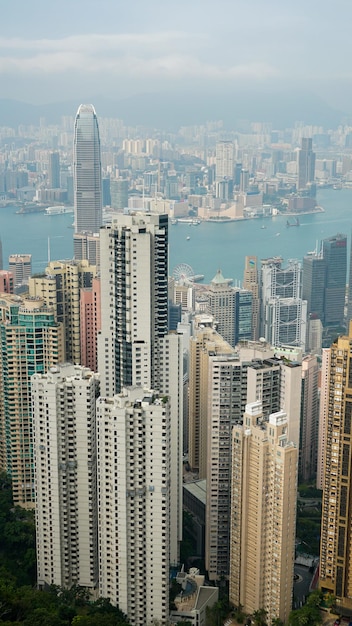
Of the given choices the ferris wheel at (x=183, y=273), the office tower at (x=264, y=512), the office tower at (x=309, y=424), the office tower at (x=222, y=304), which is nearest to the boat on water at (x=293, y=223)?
the ferris wheel at (x=183, y=273)

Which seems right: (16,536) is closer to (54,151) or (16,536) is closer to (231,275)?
(231,275)

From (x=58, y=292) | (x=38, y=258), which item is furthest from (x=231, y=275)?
(x=58, y=292)

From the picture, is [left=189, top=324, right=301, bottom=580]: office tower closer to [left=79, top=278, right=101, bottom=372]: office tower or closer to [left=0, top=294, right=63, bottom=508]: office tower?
[left=0, top=294, right=63, bottom=508]: office tower

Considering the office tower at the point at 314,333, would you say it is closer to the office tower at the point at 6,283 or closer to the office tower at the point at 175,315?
the office tower at the point at 175,315

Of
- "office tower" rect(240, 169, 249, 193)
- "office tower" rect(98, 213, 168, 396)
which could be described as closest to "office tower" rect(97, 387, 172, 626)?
"office tower" rect(98, 213, 168, 396)

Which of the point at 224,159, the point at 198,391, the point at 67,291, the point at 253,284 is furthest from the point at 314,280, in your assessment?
the point at 67,291

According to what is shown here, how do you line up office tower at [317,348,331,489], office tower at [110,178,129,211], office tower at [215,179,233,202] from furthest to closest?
office tower at [215,179,233,202]
office tower at [110,178,129,211]
office tower at [317,348,331,489]
